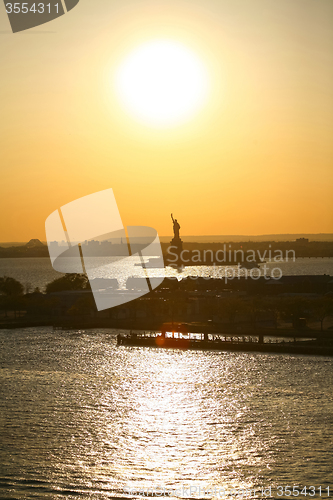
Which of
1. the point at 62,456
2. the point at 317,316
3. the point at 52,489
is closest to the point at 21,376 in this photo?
the point at 62,456

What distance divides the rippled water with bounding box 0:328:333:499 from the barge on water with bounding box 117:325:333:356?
155 cm

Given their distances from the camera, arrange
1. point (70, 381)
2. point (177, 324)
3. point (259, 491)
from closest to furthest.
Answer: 1. point (259, 491)
2. point (70, 381)
3. point (177, 324)

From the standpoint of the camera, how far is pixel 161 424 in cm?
1714

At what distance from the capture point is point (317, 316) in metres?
35.1

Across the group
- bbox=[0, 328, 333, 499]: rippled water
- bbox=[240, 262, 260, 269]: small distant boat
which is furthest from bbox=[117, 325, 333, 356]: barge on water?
bbox=[240, 262, 260, 269]: small distant boat

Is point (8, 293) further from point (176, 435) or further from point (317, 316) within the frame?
point (176, 435)

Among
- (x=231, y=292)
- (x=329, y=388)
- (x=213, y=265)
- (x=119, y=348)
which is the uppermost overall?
(x=329, y=388)

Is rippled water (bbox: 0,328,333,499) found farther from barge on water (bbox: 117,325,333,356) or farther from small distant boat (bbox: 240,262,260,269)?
small distant boat (bbox: 240,262,260,269)

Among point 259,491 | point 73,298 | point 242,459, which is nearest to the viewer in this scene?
point 259,491

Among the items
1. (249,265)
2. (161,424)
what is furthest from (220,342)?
(249,265)

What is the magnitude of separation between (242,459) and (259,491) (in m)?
1.79

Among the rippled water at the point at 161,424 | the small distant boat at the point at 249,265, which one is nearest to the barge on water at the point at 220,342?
the rippled water at the point at 161,424

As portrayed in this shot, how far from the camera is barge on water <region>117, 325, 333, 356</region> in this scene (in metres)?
30.1

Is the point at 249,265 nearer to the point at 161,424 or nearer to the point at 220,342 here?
the point at 220,342
